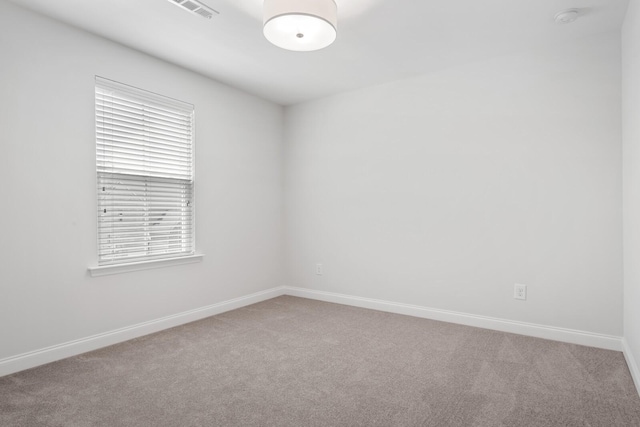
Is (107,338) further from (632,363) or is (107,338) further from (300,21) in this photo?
(632,363)

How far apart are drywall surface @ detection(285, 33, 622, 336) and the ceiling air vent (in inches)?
78.8

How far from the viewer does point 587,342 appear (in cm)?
291

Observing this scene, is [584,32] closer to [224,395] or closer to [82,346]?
[224,395]

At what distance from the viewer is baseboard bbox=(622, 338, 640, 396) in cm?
220

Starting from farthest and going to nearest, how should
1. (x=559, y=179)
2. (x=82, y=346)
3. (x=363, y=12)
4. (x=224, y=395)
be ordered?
(x=559, y=179) → (x=82, y=346) → (x=363, y=12) → (x=224, y=395)

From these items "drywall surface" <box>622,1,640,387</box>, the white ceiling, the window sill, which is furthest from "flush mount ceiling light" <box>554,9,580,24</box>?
the window sill

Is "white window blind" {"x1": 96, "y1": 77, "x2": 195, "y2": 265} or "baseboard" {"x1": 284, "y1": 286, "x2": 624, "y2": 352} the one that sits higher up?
"white window blind" {"x1": 96, "y1": 77, "x2": 195, "y2": 265}

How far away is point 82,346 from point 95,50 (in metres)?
2.31

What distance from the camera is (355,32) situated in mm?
2863

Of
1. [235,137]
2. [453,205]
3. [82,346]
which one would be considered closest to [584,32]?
[453,205]

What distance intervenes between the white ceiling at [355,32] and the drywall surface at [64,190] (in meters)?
0.18

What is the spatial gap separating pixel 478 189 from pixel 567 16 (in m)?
1.46

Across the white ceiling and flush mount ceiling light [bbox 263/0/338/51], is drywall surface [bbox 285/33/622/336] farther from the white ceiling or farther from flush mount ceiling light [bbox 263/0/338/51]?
flush mount ceiling light [bbox 263/0/338/51]

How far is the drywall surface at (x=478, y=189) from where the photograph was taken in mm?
2906
